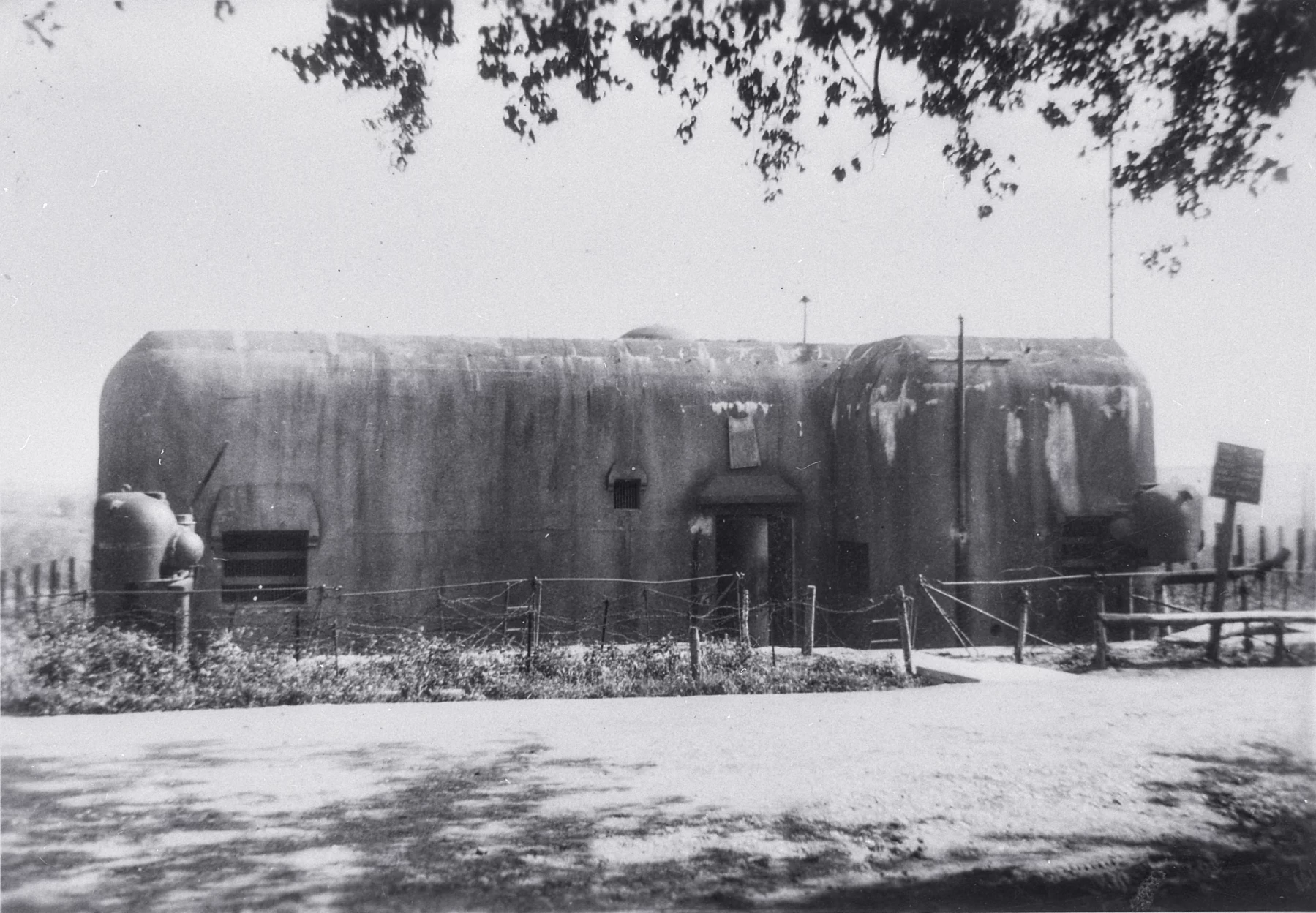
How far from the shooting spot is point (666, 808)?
18.5 feet

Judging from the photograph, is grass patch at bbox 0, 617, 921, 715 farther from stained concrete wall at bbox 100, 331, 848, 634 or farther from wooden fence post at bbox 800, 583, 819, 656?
stained concrete wall at bbox 100, 331, 848, 634

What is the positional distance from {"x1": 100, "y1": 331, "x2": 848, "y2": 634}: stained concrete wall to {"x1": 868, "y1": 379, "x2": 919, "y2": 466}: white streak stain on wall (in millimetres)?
1113

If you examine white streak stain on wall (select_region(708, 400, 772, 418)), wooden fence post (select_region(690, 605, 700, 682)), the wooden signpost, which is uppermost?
white streak stain on wall (select_region(708, 400, 772, 418))

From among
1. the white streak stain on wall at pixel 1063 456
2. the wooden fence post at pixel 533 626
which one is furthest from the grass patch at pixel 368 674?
the white streak stain on wall at pixel 1063 456

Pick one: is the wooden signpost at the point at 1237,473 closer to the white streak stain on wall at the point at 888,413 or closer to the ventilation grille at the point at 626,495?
the white streak stain on wall at the point at 888,413

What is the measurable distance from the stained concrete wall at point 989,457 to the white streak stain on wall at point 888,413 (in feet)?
0.05

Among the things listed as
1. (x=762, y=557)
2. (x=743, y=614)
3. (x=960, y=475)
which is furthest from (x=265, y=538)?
(x=960, y=475)

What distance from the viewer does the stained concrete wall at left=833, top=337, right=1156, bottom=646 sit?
1324 cm

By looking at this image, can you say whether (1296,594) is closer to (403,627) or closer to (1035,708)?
(1035,708)

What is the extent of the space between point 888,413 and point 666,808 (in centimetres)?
894

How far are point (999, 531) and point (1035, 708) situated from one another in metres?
5.19

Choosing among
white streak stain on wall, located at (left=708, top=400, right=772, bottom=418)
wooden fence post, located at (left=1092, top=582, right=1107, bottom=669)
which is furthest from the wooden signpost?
white streak stain on wall, located at (left=708, top=400, right=772, bottom=418)

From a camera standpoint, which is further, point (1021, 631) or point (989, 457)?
point (989, 457)

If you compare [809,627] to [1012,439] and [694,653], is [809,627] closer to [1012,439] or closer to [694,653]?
[694,653]
